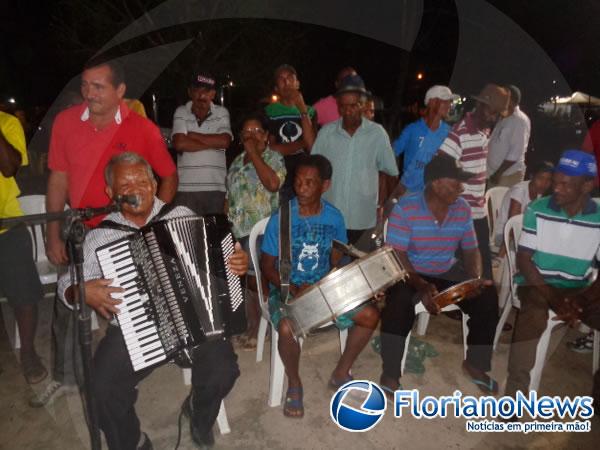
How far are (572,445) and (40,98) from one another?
922 inches

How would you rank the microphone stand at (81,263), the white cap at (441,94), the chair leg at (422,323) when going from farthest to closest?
the white cap at (441,94), the chair leg at (422,323), the microphone stand at (81,263)

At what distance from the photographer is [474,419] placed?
10.2 ft

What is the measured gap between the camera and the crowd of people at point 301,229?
265cm

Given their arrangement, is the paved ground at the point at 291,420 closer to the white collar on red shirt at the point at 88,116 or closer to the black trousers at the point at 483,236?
the black trousers at the point at 483,236

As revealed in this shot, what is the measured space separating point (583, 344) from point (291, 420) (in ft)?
9.26

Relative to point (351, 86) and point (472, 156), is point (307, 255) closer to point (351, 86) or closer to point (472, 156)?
point (351, 86)

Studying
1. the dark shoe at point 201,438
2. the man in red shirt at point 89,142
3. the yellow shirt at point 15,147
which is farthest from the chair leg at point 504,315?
the yellow shirt at point 15,147

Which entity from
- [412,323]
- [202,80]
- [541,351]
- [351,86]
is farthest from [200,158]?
[541,351]

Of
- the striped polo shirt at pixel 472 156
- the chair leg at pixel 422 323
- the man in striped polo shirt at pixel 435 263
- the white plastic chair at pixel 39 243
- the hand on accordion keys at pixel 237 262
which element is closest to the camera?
the hand on accordion keys at pixel 237 262

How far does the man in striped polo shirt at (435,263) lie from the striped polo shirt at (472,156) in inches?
25.9

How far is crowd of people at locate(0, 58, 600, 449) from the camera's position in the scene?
2.65 meters

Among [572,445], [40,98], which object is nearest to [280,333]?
[572,445]

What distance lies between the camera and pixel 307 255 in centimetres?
323

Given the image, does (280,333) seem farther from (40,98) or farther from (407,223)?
(40,98)
